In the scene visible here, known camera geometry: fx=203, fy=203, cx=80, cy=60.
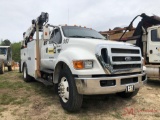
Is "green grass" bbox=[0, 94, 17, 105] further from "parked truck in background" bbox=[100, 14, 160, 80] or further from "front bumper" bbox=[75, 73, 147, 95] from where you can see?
"parked truck in background" bbox=[100, 14, 160, 80]

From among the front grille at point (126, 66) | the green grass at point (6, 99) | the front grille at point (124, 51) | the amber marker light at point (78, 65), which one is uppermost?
the front grille at point (124, 51)

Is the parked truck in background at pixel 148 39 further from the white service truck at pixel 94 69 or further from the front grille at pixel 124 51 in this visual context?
the white service truck at pixel 94 69

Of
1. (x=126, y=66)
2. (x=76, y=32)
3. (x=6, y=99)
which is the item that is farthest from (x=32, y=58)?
(x=126, y=66)

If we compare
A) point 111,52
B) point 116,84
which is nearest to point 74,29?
point 111,52

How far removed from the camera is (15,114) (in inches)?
177

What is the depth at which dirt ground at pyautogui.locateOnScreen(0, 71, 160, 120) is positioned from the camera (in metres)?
4.36

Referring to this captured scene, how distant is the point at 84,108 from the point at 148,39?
195 inches

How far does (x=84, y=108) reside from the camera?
15.9 ft

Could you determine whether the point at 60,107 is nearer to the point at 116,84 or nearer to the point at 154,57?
the point at 116,84

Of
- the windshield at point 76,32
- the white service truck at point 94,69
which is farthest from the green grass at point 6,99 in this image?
the windshield at point 76,32

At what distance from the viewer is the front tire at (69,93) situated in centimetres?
428

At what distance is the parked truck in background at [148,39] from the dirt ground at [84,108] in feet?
6.80

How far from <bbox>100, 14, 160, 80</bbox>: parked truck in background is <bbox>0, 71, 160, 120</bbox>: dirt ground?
2073 mm

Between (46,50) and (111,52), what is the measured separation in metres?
2.83
